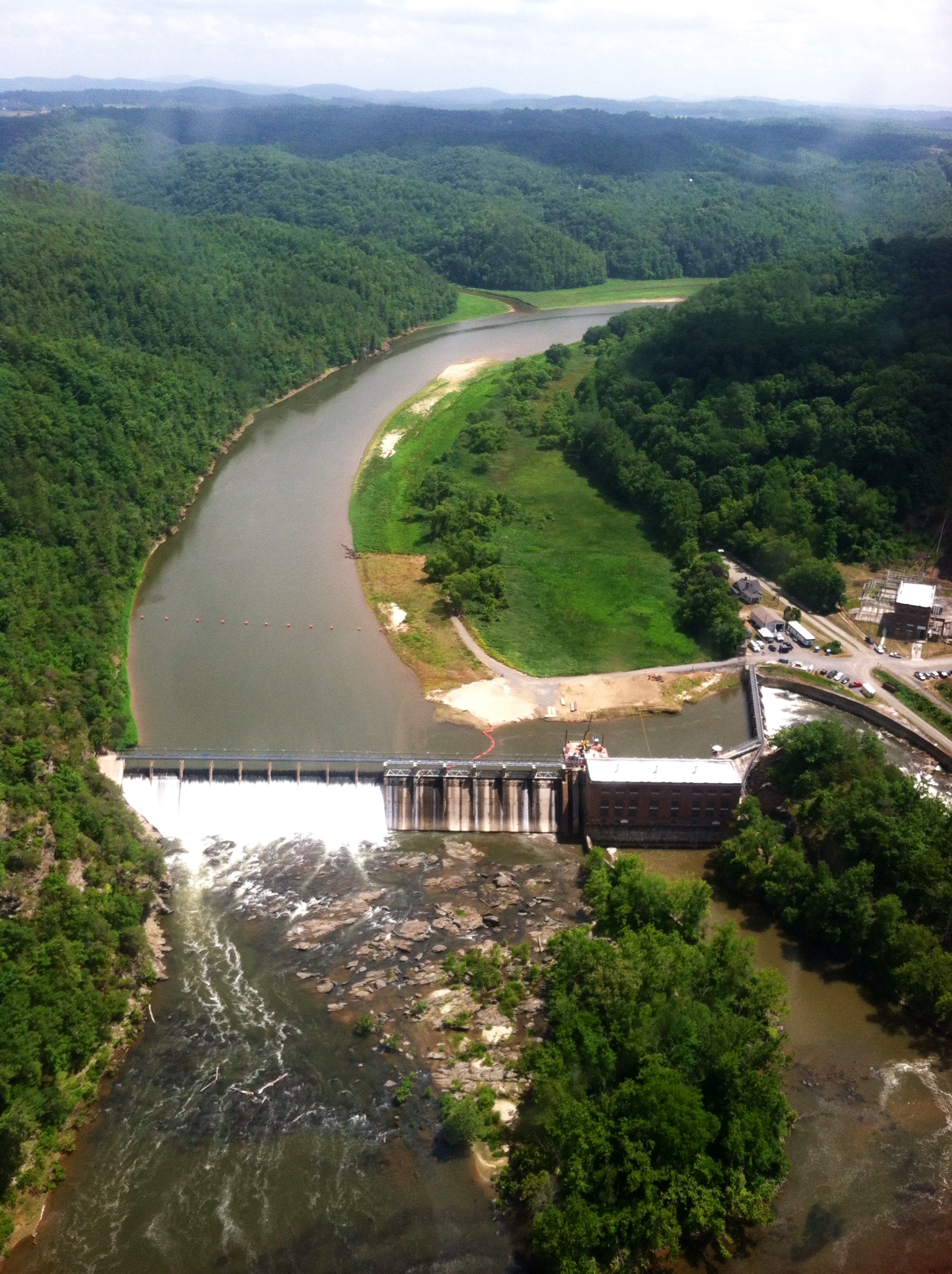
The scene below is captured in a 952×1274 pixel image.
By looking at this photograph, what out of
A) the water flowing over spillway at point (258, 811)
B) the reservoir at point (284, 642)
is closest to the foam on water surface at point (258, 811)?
the water flowing over spillway at point (258, 811)

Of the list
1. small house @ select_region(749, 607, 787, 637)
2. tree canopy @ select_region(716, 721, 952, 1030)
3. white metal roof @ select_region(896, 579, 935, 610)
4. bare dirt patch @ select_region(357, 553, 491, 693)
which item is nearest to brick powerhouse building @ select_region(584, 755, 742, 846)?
tree canopy @ select_region(716, 721, 952, 1030)

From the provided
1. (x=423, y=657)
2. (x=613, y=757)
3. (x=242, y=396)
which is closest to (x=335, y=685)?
(x=423, y=657)

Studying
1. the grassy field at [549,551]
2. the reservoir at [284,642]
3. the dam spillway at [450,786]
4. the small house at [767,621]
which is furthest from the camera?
the grassy field at [549,551]

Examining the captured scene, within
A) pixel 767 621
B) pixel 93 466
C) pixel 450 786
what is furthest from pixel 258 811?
pixel 93 466

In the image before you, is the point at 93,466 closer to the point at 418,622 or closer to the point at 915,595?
the point at 418,622

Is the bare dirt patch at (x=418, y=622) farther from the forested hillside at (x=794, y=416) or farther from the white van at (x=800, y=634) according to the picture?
the forested hillside at (x=794, y=416)

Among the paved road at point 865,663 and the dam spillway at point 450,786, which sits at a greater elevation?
the paved road at point 865,663

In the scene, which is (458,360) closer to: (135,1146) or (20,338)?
(20,338)

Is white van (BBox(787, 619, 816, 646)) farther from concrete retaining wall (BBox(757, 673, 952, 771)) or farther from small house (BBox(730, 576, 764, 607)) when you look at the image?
concrete retaining wall (BBox(757, 673, 952, 771))
